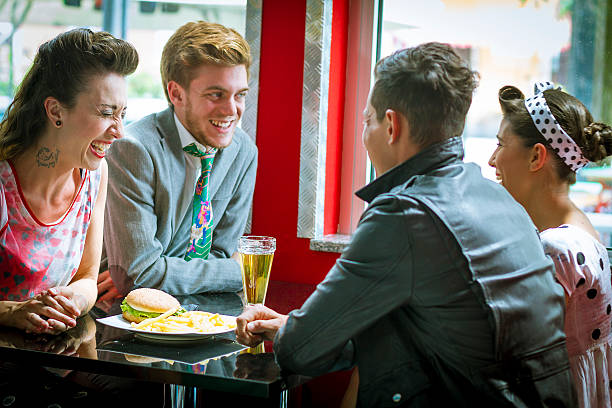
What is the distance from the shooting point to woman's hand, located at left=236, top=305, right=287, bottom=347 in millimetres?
1679

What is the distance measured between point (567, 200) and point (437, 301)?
0.91m

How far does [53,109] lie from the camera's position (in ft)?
6.79

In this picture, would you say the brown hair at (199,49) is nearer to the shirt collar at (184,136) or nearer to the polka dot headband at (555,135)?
the shirt collar at (184,136)

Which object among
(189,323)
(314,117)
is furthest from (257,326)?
(314,117)

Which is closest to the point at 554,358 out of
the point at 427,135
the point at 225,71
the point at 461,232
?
the point at 461,232

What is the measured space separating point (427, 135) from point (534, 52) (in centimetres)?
206

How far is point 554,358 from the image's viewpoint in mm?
1462

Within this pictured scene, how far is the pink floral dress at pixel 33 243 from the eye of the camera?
202cm

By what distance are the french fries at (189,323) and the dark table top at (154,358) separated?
0.03 m

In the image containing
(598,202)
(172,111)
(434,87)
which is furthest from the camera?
(598,202)

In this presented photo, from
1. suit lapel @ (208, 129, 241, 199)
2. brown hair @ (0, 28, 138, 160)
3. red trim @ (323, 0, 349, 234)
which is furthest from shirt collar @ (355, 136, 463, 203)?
red trim @ (323, 0, 349, 234)

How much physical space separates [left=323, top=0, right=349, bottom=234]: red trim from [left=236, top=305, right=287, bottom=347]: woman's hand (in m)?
1.84

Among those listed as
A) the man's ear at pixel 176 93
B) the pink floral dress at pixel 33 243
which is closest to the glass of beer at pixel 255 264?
the pink floral dress at pixel 33 243

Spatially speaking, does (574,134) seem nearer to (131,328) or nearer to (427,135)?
(427,135)
